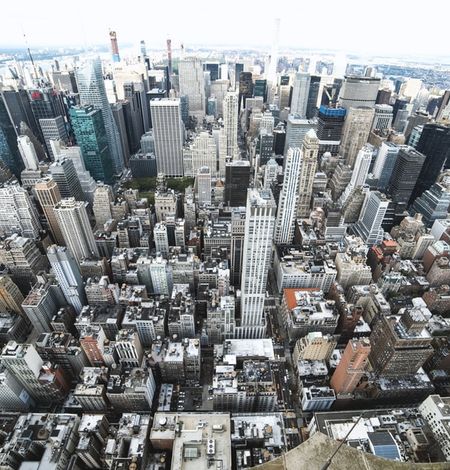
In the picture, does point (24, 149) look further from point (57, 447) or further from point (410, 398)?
point (410, 398)

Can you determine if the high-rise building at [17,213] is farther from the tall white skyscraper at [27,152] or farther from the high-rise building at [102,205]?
the tall white skyscraper at [27,152]

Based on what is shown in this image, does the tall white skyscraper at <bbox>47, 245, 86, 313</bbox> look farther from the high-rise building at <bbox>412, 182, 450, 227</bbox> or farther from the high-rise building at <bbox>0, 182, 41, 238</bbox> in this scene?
the high-rise building at <bbox>412, 182, 450, 227</bbox>

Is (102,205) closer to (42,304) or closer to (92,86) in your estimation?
(42,304)

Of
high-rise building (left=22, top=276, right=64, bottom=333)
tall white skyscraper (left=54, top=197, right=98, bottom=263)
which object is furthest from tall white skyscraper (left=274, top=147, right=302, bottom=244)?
high-rise building (left=22, top=276, right=64, bottom=333)

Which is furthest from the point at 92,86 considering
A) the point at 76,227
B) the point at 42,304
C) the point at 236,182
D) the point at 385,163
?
the point at 385,163

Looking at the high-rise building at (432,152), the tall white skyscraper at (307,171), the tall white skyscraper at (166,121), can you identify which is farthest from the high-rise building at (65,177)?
the high-rise building at (432,152)

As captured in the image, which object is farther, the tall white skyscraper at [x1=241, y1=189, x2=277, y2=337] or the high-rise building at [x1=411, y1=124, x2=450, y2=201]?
the high-rise building at [x1=411, y1=124, x2=450, y2=201]
